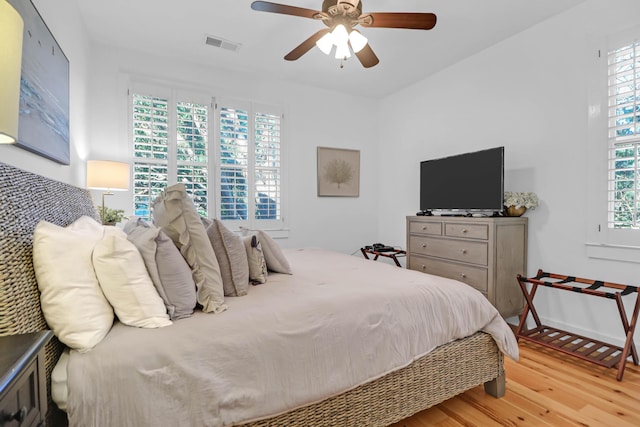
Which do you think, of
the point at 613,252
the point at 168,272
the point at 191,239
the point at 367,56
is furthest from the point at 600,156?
the point at 168,272

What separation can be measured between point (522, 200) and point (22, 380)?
11.1 feet

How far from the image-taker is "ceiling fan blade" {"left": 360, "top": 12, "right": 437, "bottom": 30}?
6.56 feet

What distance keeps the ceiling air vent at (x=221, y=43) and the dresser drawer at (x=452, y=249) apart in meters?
2.87

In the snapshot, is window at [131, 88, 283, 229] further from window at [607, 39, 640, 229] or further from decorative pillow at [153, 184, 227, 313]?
window at [607, 39, 640, 229]

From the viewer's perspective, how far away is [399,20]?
207cm

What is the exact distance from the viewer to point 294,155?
14.1 ft

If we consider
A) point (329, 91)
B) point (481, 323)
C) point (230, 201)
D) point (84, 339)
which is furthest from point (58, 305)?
point (329, 91)

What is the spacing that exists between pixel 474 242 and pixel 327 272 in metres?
1.60

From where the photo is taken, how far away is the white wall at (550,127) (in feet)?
8.36

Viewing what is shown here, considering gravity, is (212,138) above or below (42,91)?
above

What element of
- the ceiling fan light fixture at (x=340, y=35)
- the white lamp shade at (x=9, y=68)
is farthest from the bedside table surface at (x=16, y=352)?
the ceiling fan light fixture at (x=340, y=35)

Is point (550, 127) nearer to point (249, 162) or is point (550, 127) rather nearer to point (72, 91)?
point (249, 162)

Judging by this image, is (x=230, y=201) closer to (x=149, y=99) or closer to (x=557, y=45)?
(x=149, y=99)

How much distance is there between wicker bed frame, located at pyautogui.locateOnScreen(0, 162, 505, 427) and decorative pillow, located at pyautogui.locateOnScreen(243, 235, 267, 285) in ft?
2.47
